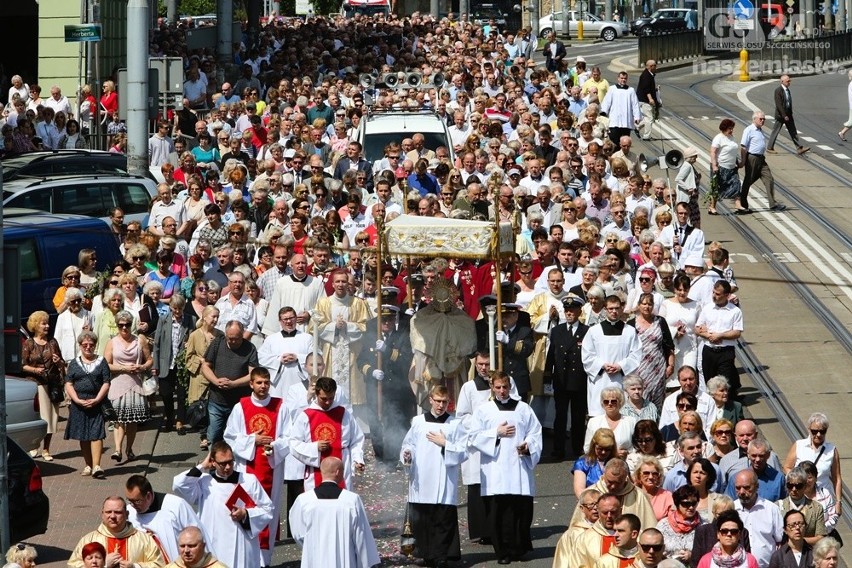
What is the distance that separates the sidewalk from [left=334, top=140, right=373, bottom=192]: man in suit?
6.61 metres

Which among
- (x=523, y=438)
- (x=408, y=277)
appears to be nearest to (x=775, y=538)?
(x=523, y=438)

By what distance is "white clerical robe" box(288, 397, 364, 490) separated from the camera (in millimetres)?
13758

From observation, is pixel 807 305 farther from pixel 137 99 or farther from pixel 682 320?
pixel 137 99

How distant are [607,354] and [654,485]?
14.1ft

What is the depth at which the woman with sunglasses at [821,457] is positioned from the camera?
13.2m

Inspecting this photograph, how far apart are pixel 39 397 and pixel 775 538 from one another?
807cm

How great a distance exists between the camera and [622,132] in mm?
29516

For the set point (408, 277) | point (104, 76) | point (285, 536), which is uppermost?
point (104, 76)

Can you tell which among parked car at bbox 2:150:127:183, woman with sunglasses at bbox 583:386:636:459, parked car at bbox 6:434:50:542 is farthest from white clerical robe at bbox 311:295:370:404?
parked car at bbox 2:150:127:183

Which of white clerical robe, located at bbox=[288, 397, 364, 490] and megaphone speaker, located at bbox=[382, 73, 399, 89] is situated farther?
megaphone speaker, located at bbox=[382, 73, 399, 89]

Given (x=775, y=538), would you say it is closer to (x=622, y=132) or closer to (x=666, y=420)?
(x=666, y=420)

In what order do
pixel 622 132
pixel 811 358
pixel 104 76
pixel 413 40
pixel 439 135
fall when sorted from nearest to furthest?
1. pixel 811 358
2. pixel 439 135
3. pixel 622 132
4. pixel 104 76
5. pixel 413 40

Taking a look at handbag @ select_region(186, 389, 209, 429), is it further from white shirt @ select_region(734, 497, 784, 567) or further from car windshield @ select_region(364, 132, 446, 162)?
car windshield @ select_region(364, 132, 446, 162)

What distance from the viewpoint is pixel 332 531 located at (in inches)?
482
